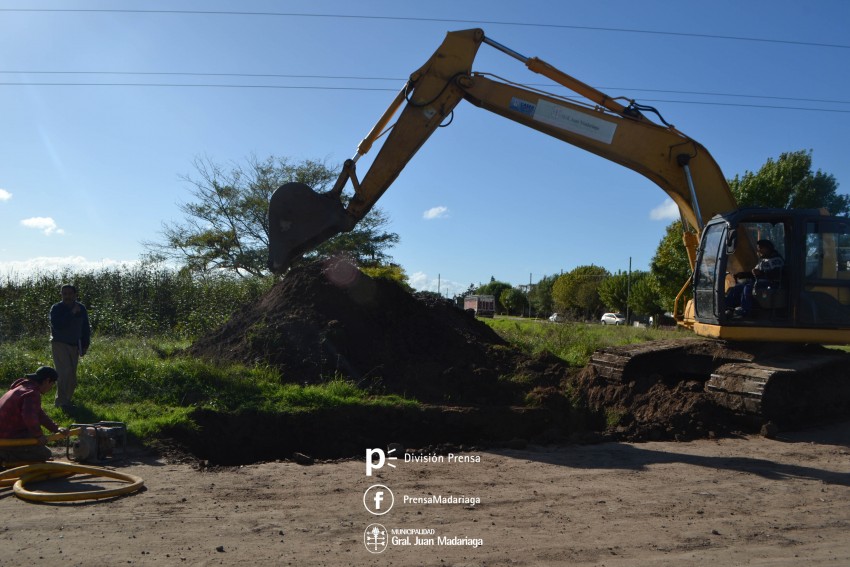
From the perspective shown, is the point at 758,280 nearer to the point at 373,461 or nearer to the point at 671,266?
the point at 373,461

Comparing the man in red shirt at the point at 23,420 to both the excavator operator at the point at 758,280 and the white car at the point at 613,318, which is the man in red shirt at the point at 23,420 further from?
the white car at the point at 613,318

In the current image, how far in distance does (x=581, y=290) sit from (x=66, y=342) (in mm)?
56299

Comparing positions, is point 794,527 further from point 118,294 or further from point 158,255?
point 158,255

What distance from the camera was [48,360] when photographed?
11594 millimetres

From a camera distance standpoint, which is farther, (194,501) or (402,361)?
(402,361)

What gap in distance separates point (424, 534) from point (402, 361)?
6409 mm

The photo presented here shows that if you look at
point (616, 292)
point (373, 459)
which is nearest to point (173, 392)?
point (373, 459)

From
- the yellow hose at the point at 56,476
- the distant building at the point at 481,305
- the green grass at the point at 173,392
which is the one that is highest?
the distant building at the point at 481,305

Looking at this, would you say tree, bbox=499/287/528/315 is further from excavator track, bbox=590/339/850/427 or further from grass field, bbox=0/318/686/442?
grass field, bbox=0/318/686/442

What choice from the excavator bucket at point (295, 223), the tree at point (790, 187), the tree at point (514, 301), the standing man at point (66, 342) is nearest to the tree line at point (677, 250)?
the tree at point (790, 187)

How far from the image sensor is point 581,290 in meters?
62.1

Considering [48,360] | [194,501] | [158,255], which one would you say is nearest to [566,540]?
[194,501]

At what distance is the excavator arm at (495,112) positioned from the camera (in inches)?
373

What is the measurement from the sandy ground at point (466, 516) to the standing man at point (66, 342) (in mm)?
2317
